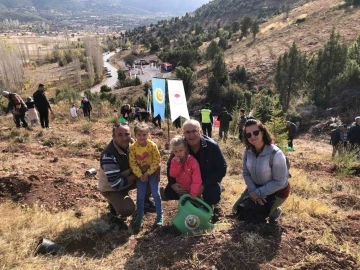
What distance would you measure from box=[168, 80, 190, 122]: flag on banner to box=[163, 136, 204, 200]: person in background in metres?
3.58

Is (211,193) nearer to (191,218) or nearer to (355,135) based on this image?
(191,218)

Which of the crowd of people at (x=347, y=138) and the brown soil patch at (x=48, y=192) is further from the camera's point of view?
the crowd of people at (x=347, y=138)

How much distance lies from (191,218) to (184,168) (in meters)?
0.57

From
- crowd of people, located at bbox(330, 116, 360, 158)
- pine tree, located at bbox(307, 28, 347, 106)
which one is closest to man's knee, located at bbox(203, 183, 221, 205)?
crowd of people, located at bbox(330, 116, 360, 158)

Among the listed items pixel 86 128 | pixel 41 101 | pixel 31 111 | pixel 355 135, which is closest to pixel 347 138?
pixel 355 135

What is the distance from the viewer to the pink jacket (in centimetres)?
373

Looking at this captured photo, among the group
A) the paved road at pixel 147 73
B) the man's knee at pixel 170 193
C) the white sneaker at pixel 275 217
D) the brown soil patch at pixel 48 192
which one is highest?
the man's knee at pixel 170 193

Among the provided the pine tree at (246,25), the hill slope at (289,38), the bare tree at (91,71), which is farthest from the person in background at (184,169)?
the pine tree at (246,25)

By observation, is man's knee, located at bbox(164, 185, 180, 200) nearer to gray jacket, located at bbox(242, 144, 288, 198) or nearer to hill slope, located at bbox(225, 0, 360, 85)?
A: gray jacket, located at bbox(242, 144, 288, 198)

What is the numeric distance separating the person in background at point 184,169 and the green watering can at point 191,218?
132 millimetres

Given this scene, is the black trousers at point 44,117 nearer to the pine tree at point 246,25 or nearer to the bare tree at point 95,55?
the bare tree at point 95,55

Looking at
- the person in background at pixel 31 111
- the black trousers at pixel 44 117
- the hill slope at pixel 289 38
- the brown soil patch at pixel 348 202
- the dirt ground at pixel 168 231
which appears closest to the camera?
the dirt ground at pixel 168 231

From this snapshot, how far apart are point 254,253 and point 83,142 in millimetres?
6224

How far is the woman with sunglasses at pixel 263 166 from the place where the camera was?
11.3 ft
